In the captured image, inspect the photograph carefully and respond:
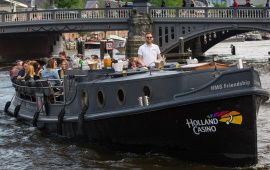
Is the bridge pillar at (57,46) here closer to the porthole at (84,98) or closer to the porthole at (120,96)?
the porthole at (84,98)

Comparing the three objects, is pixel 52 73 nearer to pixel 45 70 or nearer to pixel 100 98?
pixel 45 70

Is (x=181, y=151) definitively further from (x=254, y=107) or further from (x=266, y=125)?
(x=266, y=125)

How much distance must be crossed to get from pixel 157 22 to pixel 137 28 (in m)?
1.54

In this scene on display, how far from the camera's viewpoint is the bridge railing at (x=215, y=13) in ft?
125

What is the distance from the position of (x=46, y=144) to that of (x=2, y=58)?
3910 cm

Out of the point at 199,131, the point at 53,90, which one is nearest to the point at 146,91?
the point at 199,131

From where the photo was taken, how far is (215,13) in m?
39.6

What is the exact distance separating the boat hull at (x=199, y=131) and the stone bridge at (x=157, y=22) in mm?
27077

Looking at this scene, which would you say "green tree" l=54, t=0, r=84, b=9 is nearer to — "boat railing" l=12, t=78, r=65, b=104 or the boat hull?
"boat railing" l=12, t=78, r=65, b=104

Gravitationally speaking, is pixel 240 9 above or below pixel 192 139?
above

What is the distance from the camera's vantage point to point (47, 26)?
44.6 metres

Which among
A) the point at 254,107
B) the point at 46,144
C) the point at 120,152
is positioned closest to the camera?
the point at 254,107

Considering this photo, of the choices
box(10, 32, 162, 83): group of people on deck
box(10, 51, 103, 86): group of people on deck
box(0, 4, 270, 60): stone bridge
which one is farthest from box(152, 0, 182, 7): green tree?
box(10, 32, 162, 83): group of people on deck

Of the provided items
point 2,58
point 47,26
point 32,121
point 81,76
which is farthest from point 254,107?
point 2,58
